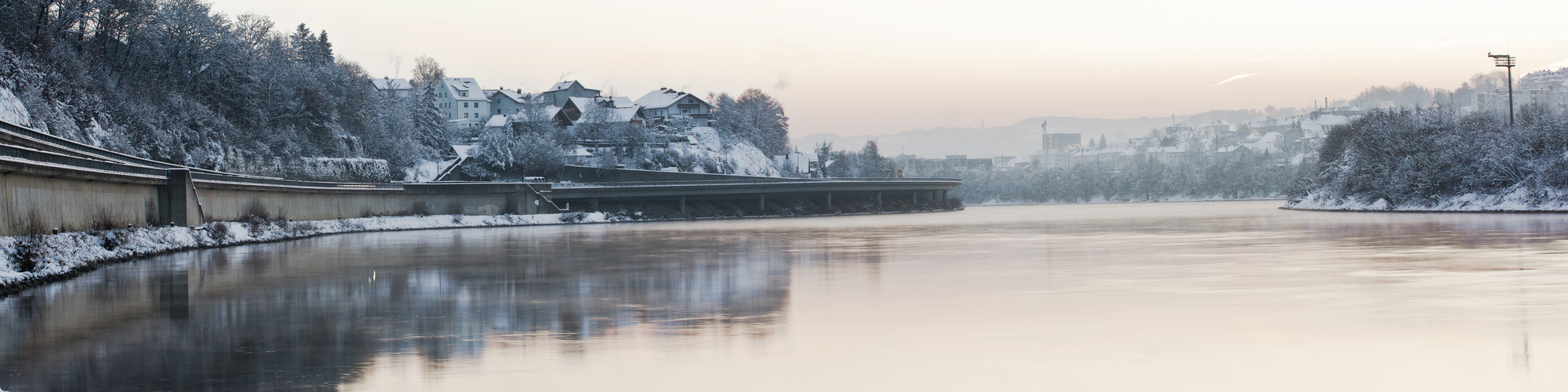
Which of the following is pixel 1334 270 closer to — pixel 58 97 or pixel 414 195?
pixel 58 97

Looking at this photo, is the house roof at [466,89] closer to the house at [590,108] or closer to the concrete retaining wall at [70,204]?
the house at [590,108]

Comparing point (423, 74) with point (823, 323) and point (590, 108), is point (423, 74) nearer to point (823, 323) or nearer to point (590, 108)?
point (590, 108)

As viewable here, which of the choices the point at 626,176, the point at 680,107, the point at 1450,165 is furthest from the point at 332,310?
the point at 680,107

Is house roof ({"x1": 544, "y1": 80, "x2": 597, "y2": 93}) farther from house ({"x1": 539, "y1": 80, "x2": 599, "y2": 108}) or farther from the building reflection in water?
the building reflection in water

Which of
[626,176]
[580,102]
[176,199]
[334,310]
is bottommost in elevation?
[334,310]

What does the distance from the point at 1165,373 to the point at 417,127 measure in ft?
408

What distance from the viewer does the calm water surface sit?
11.9 meters

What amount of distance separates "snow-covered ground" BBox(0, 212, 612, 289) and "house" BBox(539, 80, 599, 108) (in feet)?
389

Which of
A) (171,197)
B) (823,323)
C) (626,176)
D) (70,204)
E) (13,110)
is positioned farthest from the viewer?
(626,176)

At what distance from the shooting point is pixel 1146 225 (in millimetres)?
58906

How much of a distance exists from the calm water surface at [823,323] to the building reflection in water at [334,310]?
89 mm

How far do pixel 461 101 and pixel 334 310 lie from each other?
181 meters

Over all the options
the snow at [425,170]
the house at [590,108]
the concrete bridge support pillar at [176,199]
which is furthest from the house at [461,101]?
the concrete bridge support pillar at [176,199]

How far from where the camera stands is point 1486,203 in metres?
77.0
